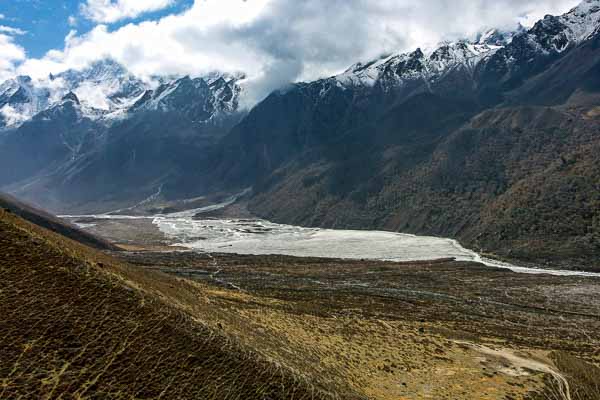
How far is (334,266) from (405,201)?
282 feet

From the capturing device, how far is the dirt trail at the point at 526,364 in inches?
1251

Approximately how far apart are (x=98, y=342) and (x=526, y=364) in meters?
32.5

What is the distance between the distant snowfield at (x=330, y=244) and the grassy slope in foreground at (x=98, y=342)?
3624 inches

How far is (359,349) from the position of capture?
36.8m

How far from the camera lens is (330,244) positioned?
483ft

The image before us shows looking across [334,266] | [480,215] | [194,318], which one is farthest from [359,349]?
[480,215]

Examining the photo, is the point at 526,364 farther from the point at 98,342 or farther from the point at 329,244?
the point at 329,244

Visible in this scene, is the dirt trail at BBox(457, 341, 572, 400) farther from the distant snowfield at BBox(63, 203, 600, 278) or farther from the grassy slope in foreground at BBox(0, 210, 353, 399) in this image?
the distant snowfield at BBox(63, 203, 600, 278)

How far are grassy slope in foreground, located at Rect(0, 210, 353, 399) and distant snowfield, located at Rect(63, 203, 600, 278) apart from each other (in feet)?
302

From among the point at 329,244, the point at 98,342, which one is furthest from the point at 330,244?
the point at 98,342

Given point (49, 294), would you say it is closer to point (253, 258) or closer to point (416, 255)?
point (253, 258)

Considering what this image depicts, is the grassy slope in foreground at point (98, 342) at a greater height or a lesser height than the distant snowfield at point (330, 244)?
greater

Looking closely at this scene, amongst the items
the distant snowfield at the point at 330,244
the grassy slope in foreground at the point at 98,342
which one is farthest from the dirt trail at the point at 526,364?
the distant snowfield at the point at 330,244

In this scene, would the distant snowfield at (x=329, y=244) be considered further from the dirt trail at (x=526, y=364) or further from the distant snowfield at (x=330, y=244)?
the dirt trail at (x=526, y=364)
